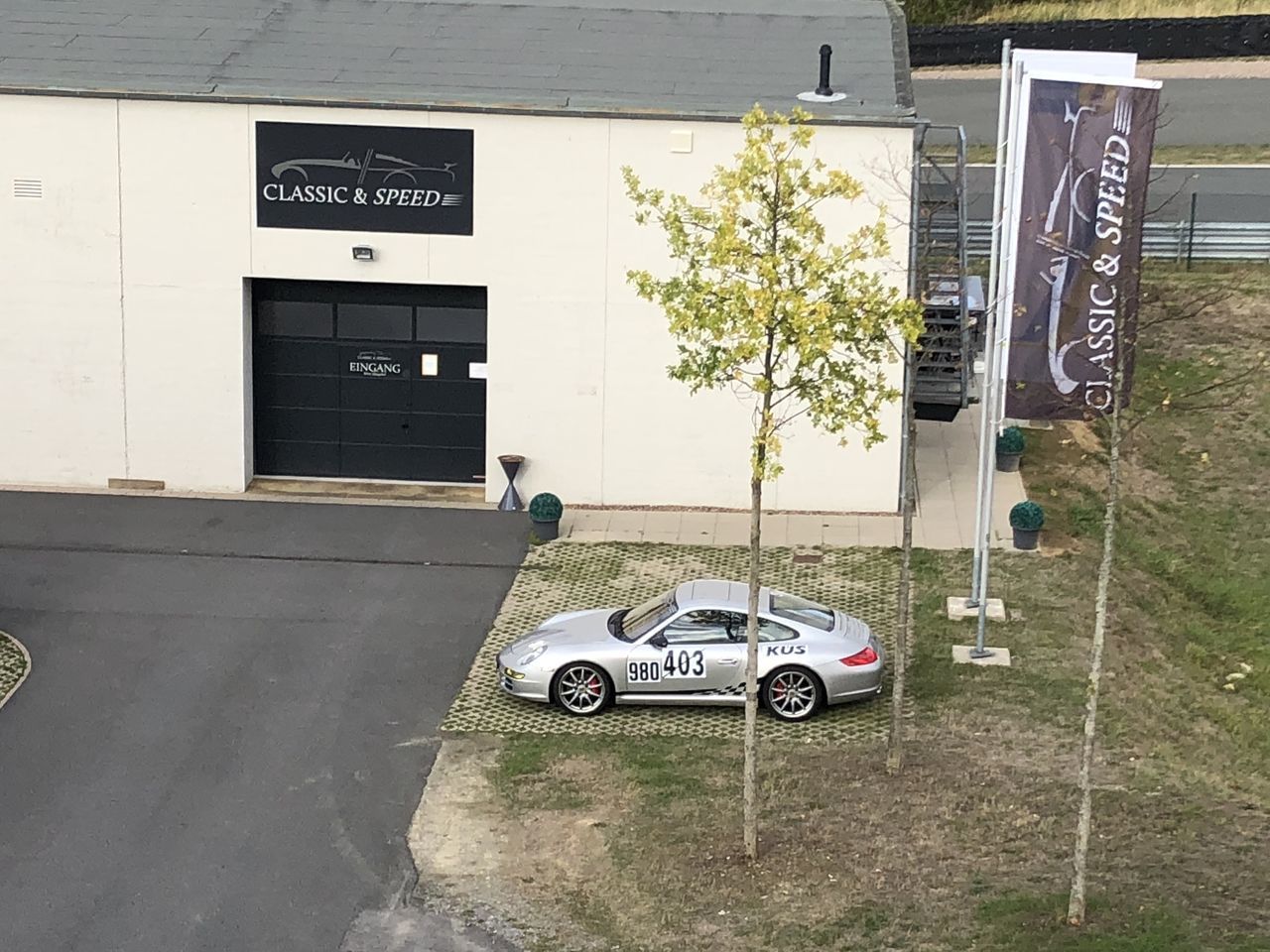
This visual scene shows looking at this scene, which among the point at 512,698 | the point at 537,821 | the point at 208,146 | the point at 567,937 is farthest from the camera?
the point at 208,146

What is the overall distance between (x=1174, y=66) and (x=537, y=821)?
3917cm

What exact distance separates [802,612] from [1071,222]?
17.3ft

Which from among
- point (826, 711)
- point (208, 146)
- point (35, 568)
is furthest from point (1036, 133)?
point (35, 568)

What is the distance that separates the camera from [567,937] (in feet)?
45.0

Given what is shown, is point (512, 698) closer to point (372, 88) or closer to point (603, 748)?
point (603, 748)

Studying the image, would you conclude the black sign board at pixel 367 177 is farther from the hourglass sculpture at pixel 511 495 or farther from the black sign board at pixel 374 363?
the hourglass sculpture at pixel 511 495

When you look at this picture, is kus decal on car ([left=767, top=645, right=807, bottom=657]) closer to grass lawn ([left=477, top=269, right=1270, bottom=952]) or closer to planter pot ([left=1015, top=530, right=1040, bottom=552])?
grass lawn ([left=477, top=269, right=1270, bottom=952])

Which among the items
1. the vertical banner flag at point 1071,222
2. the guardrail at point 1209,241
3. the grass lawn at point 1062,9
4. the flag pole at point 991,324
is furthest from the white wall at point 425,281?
the grass lawn at point 1062,9

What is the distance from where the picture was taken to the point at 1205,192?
38.2 m

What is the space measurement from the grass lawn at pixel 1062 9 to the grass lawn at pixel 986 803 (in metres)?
33.4

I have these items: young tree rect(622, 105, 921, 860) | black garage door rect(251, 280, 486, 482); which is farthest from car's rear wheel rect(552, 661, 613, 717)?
black garage door rect(251, 280, 486, 482)

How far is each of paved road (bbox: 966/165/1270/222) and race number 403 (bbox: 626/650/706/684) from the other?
65.1 feet

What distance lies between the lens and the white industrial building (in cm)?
2420

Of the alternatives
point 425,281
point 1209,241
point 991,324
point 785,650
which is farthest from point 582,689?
point 1209,241
